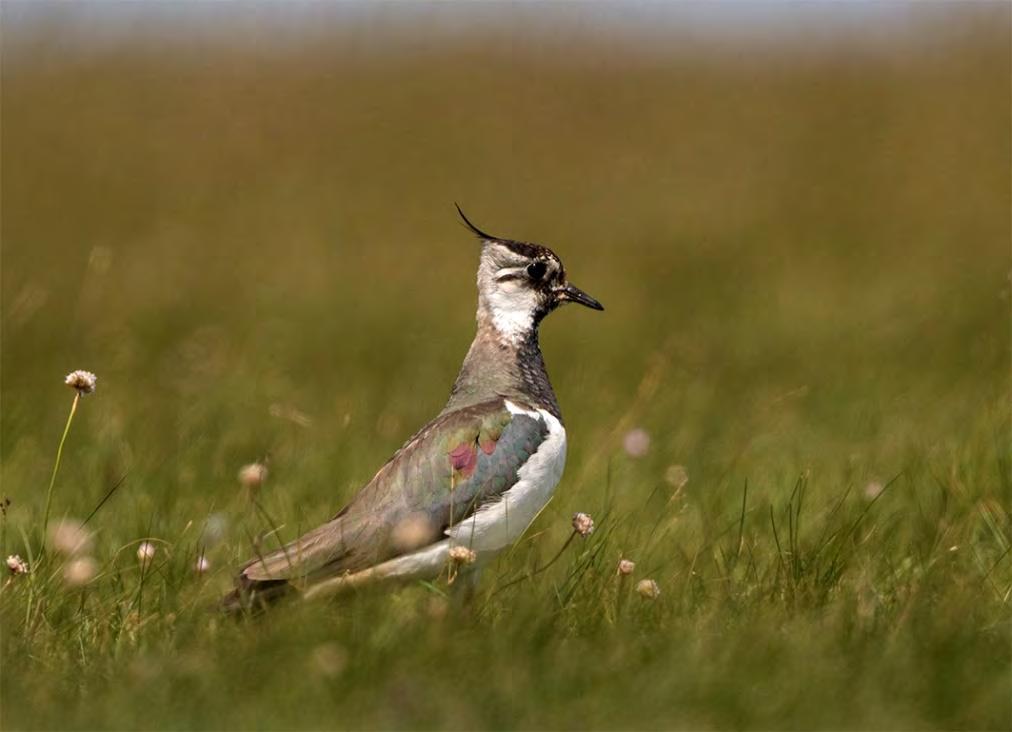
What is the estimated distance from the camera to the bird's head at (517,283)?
6.94 metres

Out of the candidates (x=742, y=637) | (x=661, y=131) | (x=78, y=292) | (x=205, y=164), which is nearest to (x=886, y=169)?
(x=661, y=131)

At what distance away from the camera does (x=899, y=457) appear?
26.8 ft

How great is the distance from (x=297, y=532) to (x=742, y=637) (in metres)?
2.51

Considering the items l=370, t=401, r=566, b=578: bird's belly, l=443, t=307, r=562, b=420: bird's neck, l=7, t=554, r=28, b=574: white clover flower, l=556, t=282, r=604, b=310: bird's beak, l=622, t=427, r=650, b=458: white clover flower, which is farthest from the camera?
l=622, t=427, r=650, b=458: white clover flower

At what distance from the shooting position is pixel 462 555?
5625mm

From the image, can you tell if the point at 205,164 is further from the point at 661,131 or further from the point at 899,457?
the point at 899,457

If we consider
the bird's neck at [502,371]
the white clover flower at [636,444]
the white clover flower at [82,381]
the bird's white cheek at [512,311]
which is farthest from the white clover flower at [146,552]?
the white clover flower at [636,444]

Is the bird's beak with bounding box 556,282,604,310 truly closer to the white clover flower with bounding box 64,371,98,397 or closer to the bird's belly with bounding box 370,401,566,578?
the bird's belly with bounding box 370,401,566,578

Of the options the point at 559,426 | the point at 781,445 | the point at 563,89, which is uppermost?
the point at 563,89

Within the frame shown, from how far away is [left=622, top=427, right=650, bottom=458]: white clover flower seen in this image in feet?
27.3

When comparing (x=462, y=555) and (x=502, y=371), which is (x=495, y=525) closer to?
(x=462, y=555)

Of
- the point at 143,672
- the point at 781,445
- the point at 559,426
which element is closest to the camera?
the point at 143,672

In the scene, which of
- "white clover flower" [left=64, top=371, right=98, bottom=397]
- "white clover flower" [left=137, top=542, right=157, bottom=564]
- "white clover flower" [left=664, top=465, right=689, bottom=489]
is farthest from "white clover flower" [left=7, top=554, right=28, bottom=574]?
"white clover flower" [left=664, top=465, right=689, bottom=489]

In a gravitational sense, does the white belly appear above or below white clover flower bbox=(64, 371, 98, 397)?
below
